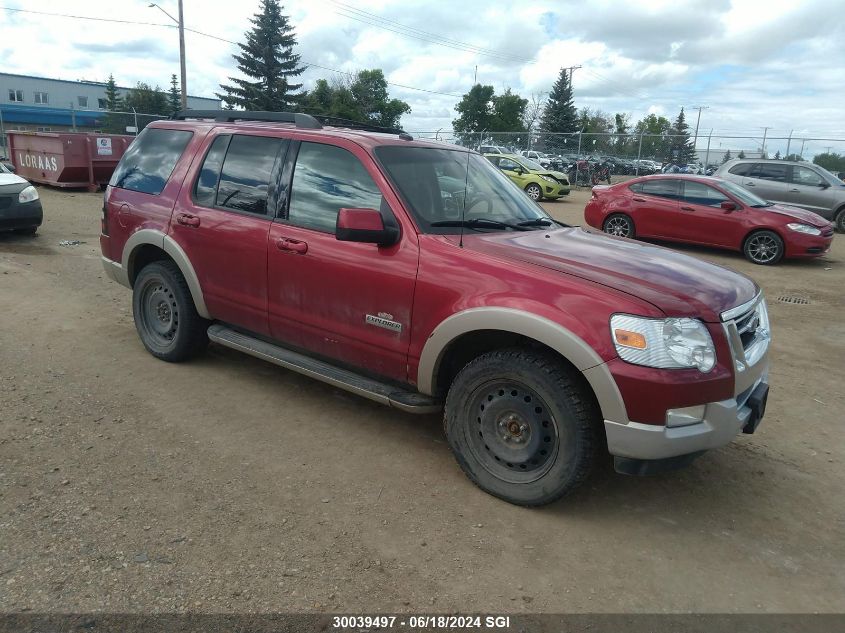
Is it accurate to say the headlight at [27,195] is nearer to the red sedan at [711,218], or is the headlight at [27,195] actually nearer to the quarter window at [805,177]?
the red sedan at [711,218]

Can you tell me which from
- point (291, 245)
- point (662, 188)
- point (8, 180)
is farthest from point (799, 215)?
point (8, 180)

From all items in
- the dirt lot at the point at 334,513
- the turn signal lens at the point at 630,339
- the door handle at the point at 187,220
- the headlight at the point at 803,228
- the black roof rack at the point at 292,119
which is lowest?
the dirt lot at the point at 334,513

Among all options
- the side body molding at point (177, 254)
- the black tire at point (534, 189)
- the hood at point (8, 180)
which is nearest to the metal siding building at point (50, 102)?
the black tire at point (534, 189)

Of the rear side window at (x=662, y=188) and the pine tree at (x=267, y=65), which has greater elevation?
the pine tree at (x=267, y=65)

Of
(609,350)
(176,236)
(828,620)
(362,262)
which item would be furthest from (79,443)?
(828,620)

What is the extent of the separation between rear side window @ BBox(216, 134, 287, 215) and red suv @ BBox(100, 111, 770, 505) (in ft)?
0.04

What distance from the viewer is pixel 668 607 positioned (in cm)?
276

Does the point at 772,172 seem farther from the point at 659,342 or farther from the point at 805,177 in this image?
the point at 659,342

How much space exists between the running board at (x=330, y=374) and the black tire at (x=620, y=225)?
9916 millimetres

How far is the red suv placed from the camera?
3088mm

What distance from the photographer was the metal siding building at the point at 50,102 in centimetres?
6388

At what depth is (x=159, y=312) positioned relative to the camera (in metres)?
5.35

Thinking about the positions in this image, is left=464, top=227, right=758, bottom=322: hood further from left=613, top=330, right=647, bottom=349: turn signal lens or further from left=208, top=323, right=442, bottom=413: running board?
left=208, top=323, right=442, bottom=413: running board

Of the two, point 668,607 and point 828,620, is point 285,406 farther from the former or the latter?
point 828,620
